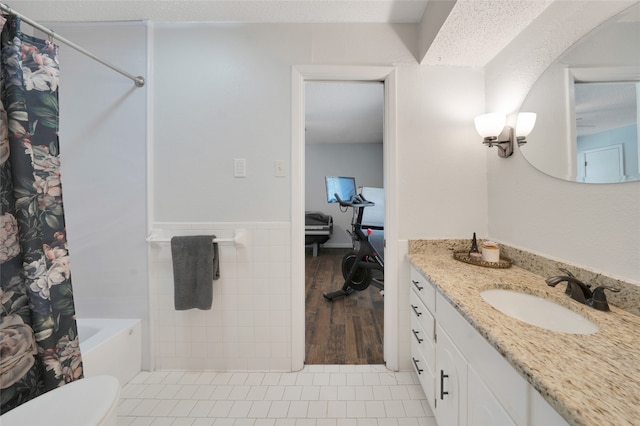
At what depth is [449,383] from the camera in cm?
97

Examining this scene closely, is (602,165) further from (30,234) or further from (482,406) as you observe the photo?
(30,234)

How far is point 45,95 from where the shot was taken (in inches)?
39.1

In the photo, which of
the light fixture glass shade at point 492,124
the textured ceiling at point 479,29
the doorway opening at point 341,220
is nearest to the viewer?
the textured ceiling at point 479,29

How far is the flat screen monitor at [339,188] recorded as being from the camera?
9.52 ft

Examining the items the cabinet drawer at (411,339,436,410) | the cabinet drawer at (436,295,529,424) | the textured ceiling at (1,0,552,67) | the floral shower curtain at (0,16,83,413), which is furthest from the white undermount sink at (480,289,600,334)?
the floral shower curtain at (0,16,83,413)

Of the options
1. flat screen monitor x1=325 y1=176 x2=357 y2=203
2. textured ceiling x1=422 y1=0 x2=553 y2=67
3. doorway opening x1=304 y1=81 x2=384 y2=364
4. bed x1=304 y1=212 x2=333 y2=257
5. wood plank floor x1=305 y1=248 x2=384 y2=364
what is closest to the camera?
textured ceiling x1=422 y1=0 x2=553 y2=67

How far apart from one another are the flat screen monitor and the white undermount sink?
2.00m

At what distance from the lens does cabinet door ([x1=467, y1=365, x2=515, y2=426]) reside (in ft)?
2.14

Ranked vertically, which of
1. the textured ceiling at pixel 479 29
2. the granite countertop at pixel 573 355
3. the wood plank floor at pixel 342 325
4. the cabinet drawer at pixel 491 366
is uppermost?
the textured ceiling at pixel 479 29

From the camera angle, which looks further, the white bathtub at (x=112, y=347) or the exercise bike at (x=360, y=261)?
the exercise bike at (x=360, y=261)

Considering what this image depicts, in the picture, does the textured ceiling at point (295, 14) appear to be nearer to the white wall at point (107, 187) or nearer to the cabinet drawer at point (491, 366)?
the white wall at point (107, 187)

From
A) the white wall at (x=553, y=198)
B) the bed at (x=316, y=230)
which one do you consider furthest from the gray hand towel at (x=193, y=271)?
the bed at (x=316, y=230)

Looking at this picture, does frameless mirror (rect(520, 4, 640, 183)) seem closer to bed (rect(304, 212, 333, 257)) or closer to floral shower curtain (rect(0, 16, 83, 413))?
floral shower curtain (rect(0, 16, 83, 413))

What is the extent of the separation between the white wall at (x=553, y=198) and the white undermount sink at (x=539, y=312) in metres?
0.23
